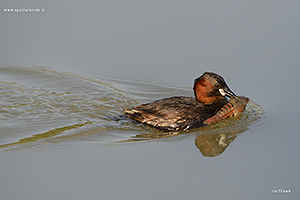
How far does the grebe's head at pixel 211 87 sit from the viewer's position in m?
8.50

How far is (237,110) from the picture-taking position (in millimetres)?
8633

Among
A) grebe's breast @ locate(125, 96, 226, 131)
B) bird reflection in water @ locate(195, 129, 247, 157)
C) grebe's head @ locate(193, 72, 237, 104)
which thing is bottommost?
bird reflection in water @ locate(195, 129, 247, 157)

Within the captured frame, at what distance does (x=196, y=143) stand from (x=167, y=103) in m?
1.07

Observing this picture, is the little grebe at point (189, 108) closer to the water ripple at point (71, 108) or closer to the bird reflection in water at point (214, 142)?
the water ripple at point (71, 108)

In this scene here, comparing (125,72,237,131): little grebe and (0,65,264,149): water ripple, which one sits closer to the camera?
(0,65,264,149): water ripple

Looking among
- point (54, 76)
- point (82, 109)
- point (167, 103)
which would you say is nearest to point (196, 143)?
point (167, 103)

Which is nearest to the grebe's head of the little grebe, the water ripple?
the little grebe

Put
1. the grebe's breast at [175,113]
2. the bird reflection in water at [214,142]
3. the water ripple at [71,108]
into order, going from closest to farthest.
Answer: the bird reflection in water at [214,142], the water ripple at [71,108], the grebe's breast at [175,113]

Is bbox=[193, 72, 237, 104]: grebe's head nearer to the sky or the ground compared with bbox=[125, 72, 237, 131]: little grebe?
nearer to the sky

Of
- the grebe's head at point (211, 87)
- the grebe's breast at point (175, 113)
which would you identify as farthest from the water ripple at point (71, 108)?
the grebe's head at point (211, 87)

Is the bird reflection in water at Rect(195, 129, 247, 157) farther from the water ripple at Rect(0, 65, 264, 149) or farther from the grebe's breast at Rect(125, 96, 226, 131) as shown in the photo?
the grebe's breast at Rect(125, 96, 226, 131)

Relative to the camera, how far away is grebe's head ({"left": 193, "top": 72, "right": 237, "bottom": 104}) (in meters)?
8.50

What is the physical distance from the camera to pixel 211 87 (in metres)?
8.49

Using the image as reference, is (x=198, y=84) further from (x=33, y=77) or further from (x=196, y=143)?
(x=33, y=77)
